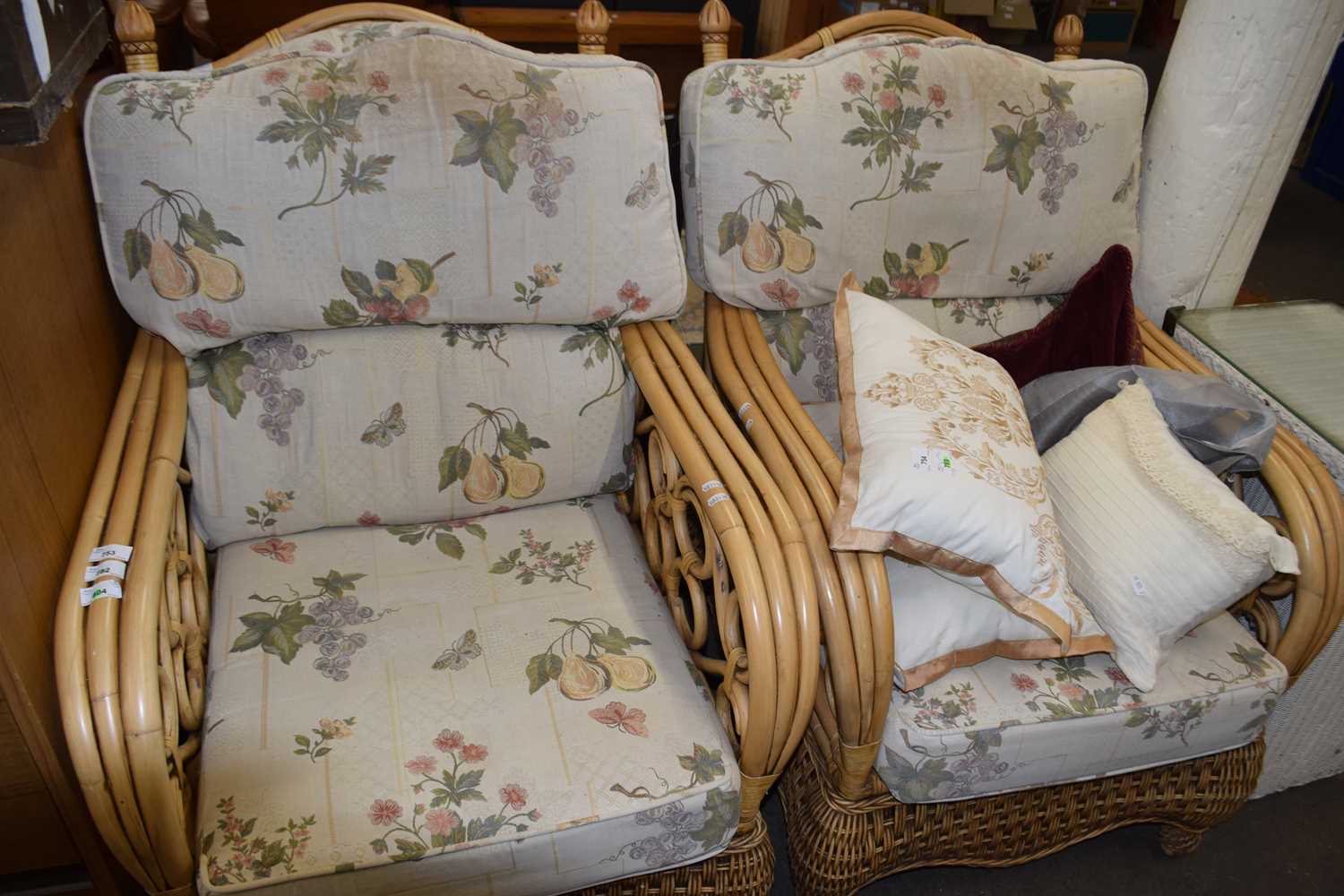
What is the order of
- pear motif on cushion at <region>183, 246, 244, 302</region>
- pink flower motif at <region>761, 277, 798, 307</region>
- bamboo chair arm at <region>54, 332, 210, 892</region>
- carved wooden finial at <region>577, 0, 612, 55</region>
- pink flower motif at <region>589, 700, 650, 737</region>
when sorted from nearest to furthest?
bamboo chair arm at <region>54, 332, 210, 892</region> < pink flower motif at <region>589, 700, 650, 737</region> < pear motif on cushion at <region>183, 246, 244, 302</region> < carved wooden finial at <region>577, 0, 612, 55</region> < pink flower motif at <region>761, 277, 798, 307</region>

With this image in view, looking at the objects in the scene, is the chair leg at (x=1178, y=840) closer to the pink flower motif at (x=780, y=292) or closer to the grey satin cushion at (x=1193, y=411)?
the grey satin cushion at (x=1193, y=411)

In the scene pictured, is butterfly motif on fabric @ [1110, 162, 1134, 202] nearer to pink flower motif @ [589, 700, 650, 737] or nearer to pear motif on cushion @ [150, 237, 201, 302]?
pink flower motif @ [589, 700, 650, 737]

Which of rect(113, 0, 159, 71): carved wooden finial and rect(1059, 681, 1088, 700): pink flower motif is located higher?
rect(113, 0, 159, 71): carved wooden finial

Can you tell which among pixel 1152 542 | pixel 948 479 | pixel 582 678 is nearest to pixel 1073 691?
pixel 1152 542

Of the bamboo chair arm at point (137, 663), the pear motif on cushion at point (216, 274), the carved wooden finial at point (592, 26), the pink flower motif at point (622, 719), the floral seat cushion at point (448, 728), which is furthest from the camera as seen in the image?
the carved wooden finial at point (592, 26)

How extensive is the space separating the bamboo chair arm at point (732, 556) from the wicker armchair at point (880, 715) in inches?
1.6

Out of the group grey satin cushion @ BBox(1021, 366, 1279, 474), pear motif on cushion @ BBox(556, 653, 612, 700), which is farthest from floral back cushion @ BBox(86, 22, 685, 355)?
grey satin cushion @ BBox(1021, 366, 1279, 474)

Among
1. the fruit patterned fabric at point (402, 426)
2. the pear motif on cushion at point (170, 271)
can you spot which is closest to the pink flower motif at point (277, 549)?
the fruit patterned fabric at point (402, 426)

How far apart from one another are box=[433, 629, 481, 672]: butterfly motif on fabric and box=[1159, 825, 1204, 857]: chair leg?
112cm

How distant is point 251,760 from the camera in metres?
1.06

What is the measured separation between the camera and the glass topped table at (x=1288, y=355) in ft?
4.75

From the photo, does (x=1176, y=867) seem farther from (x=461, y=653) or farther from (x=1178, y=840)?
(x=461, y=653)

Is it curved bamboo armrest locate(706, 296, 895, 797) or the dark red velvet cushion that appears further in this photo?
the dark red velvet cushion

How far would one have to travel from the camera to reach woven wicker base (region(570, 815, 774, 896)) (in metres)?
1.18
